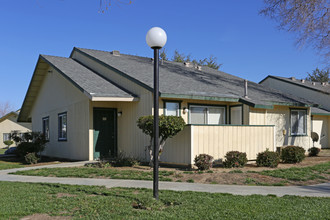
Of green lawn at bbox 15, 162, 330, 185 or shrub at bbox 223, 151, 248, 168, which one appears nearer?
green lawn at bbox 15, 162, 330, 185

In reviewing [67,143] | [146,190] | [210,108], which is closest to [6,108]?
[67,143]

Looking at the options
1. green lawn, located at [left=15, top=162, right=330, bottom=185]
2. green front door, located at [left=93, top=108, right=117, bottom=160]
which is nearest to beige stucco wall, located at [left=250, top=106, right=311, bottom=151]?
green lawn, located at [left=15, top=162, right=330, bottom=185]

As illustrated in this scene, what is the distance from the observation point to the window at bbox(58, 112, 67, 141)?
17.5 meters

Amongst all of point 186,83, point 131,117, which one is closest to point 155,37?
point 131,117

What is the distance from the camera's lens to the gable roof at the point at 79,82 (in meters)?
13.4

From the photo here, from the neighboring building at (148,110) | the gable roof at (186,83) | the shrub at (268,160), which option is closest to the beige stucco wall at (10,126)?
the neighboring building at (148,110)

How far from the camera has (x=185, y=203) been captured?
6230 millimetres

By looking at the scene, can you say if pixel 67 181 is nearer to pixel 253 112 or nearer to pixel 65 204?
pixel 65 204

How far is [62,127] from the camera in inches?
709

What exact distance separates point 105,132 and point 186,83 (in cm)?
423

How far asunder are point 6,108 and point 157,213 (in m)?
77.1

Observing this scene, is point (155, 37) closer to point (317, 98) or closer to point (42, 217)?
point (42, 217)

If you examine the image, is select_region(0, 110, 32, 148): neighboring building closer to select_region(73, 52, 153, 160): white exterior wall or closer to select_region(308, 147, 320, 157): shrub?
select_region(73, 52, 153, 160): white exterior wall

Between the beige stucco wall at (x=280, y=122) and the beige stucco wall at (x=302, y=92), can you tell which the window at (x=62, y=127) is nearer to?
the beige stucco wall at (x=280, y=122)
